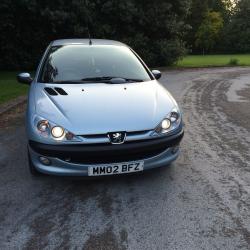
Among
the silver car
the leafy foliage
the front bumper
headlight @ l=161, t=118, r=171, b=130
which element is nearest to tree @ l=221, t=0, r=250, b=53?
the leafy foliage

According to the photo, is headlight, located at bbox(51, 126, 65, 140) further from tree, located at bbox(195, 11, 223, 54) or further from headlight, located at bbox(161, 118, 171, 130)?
tree, located at bbox(195, 11, 223, 54)

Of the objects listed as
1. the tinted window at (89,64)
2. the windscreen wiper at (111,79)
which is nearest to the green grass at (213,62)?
the tinted window at (89,64)

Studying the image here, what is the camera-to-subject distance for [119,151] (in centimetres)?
407

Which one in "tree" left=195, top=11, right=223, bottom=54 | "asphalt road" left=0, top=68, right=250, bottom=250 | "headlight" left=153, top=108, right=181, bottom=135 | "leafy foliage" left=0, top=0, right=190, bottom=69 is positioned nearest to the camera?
"asphalt road" left=0, top=68, right=250, bottom=250

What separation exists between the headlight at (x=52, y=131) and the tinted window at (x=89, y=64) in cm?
119

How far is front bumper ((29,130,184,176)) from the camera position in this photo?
405 centimetres

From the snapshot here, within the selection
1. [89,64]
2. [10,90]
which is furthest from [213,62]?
Result: [89,64]

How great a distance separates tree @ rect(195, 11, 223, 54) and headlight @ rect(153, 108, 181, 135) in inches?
2239

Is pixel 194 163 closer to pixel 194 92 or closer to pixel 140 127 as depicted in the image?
pixel 140 127

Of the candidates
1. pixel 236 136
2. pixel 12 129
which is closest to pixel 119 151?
pixel 236 136

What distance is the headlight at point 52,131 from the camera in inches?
161

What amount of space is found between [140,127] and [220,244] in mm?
1439

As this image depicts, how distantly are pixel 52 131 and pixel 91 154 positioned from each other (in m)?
0.50

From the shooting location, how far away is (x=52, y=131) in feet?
13.7
